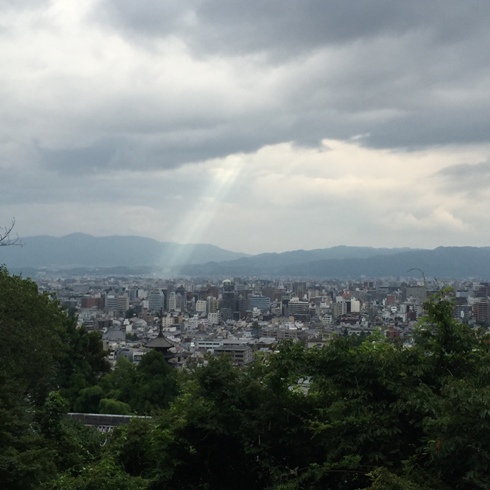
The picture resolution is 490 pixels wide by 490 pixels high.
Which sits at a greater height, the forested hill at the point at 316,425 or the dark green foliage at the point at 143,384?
the forested hill at the point at 316,425

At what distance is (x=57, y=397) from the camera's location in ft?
28.7

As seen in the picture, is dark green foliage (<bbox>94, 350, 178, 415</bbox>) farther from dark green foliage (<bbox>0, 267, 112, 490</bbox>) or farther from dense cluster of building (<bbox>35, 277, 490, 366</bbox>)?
dense cluster of building (<bbox>35, 277, 490, 366</bbox>)

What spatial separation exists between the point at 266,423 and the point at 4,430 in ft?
7.90

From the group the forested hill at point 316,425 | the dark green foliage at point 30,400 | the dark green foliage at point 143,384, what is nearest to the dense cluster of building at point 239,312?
the dark green foliage at point 143,384

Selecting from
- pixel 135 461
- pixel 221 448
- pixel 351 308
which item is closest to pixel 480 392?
pixel 221 448

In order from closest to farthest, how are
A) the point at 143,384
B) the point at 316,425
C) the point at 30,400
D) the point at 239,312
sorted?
the point at 316,425
the point at 30,400
the point at 143,384
the point at 239,312

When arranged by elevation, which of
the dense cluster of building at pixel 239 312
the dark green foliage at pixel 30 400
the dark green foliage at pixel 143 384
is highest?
the dark green foliage at pixel 30 400

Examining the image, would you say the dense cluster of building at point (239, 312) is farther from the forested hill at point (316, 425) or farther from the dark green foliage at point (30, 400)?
the forested hill at point (316, 425)

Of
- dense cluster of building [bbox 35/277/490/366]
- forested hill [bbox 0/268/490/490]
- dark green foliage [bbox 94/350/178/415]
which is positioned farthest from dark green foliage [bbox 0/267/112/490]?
dense cluster of building [bbox 35/277/490/366]

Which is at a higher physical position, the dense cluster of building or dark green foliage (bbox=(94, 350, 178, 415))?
dark green foliage (bbox=(94, 350, 178, 415))

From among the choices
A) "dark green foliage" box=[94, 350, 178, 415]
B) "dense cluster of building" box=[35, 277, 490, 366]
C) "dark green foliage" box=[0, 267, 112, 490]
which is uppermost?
"dark green foliage" box=[0, 267, 112, 490]

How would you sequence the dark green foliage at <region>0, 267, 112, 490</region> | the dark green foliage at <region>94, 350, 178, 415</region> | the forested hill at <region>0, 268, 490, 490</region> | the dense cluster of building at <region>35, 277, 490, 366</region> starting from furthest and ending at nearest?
the dense cluster of building at <region>35, 277, 490, 366</region> → the dark green foliage at <region>94, 350, 178, 415</region> → the dark green foliage at <region>0, 267, 112, 490</region> → the forested hill at <region>0, 268, 490, 490</region>

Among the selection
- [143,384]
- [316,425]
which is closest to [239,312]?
[143,384]

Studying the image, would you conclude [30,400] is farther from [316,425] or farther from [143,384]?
[143,384]
